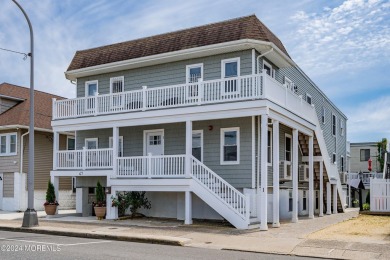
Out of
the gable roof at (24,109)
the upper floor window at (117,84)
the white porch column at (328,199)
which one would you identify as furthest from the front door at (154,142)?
the white porch column at (328,199)

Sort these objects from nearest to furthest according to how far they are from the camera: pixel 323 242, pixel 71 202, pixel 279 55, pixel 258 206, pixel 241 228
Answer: pixel 323 242, pixel 241 228, pixel 258 206, pixel 279 55, pixel 71 202

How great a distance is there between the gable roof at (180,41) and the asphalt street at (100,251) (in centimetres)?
1017

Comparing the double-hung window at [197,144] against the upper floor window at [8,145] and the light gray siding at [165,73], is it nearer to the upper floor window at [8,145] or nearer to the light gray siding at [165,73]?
the light gray siding at [165,73]

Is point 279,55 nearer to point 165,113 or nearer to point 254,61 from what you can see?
point 254,61

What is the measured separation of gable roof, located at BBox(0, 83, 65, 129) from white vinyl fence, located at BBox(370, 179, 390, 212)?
19.3 m

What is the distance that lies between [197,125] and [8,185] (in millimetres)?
14296

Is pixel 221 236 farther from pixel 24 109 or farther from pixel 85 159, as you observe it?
pixel 24 109

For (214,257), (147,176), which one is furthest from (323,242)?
(147,176)

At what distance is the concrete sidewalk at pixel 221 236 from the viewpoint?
12.2 metres

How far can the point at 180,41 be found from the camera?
21.7 metres

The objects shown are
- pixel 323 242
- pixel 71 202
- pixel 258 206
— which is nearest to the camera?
pixel 323 242

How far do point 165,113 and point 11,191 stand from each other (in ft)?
46.8

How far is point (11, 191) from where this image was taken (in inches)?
1136

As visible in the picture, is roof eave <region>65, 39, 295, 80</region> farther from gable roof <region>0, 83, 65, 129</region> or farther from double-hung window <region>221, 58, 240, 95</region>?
gable roof <region>0, 83, 65, 129</region>
